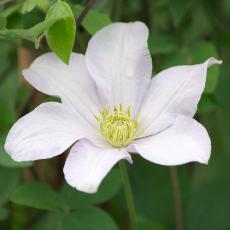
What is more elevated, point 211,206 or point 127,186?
point 127,186

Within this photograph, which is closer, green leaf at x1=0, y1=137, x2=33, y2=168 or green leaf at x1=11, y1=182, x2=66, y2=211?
green leaf at x1=0, y1=137, x2=33, y2=168

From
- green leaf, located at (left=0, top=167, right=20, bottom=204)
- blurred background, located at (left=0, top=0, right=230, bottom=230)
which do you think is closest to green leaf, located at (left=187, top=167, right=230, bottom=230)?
blurred background, located at (left=0, top=0, right=230, bottom=230)

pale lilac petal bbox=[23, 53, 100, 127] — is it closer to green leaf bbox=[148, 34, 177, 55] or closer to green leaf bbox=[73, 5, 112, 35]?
green leaf bbox=[73, 5, 112, 35]

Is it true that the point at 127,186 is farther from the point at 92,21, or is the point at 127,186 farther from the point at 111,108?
the point at 92,21

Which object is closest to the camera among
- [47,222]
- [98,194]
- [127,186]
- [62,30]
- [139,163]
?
[62,30]

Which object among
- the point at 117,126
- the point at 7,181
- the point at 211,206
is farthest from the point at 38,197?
the point at 211,206

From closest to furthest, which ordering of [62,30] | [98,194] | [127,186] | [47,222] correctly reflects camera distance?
[62,30] → [127,186] → [98,194] → [47,222]

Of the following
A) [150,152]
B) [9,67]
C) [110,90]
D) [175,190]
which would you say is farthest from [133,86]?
[9,67]
